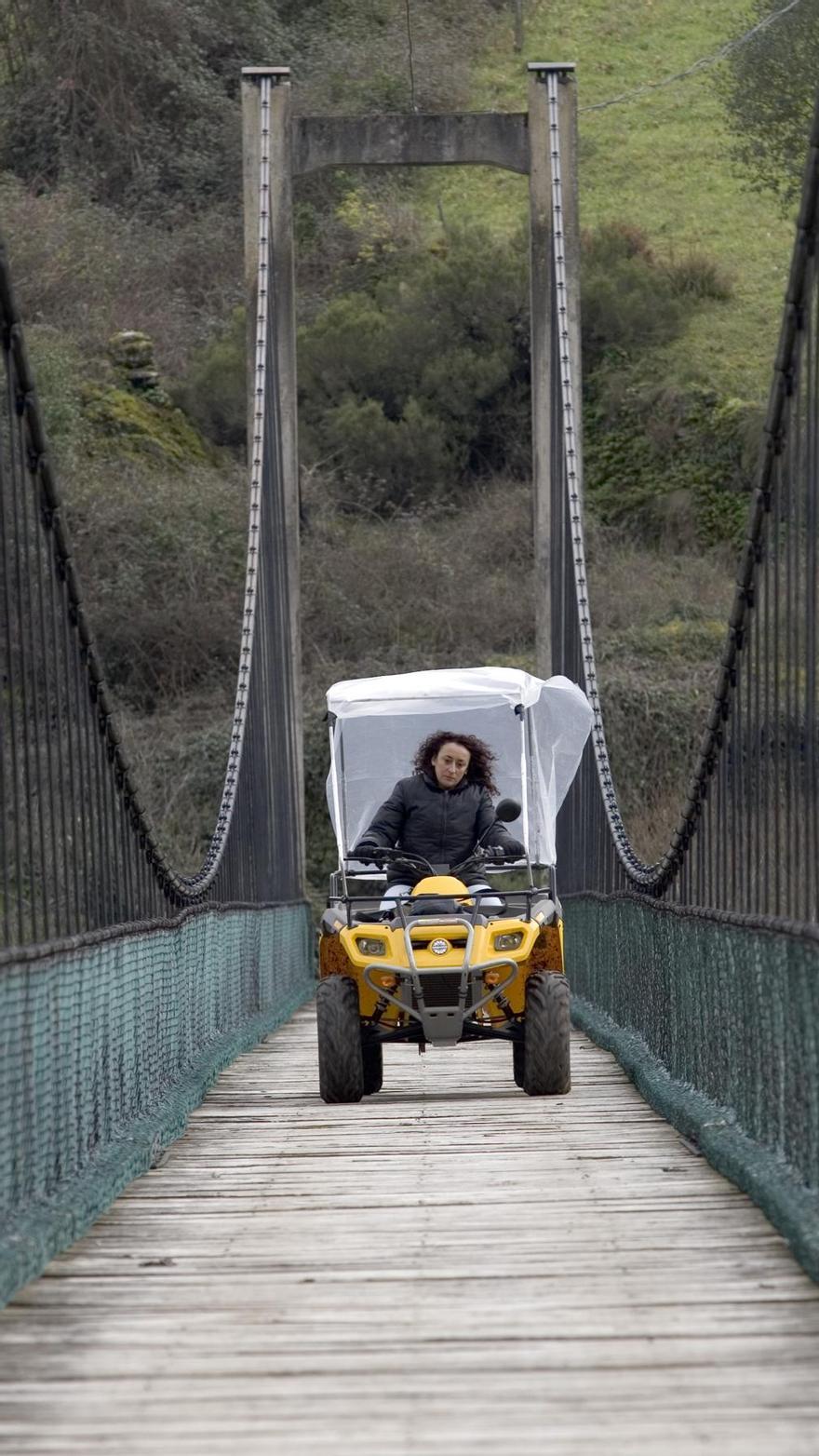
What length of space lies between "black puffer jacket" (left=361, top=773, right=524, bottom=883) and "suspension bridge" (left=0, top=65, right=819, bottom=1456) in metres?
0.64

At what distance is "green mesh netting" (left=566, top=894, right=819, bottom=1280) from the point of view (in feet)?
14.5

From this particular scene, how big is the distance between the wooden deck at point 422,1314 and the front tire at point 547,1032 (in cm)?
121

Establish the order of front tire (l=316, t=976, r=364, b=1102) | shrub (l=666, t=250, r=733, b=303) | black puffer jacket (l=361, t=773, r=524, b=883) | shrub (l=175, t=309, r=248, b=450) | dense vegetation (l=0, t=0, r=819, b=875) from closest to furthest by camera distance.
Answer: front tire (l=316, t=976, r=364, b=1102) → black puffer jacket (l=361, t=773, r=524, b=883) → dense vegetation (l=0, t=0, r=819, b=875) → shrub (l=175, t=309, r=248, b=450) → shrub (l=666, t=250, r=733, b=303)

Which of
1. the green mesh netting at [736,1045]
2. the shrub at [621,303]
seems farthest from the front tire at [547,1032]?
the shrub at [621,303]

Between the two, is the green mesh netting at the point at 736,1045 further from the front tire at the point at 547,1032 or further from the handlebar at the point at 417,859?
the handlebar at the point at 417,859

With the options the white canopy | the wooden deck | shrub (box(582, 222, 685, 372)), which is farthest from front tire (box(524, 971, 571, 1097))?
shrub (box(582, 222, 685, 372))

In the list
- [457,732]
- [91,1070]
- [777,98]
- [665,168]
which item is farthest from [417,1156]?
[665,168]

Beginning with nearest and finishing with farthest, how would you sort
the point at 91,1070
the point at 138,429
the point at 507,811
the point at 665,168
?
the point at 91,1070 → the point at 507,811 → the point at 138,429 → the point at 665,168

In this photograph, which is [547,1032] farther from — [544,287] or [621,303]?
[621,303]

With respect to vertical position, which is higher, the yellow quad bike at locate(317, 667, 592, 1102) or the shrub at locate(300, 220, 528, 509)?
the shrub at locate(300, 220, 528, 509)

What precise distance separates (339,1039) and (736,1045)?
73.7 inches

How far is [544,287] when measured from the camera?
53.8 feet

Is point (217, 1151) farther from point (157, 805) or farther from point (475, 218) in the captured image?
point (475, 218)

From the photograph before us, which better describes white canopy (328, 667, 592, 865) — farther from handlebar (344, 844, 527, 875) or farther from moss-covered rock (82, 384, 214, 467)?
moss-covered rock (82, 384, 214, 467)
